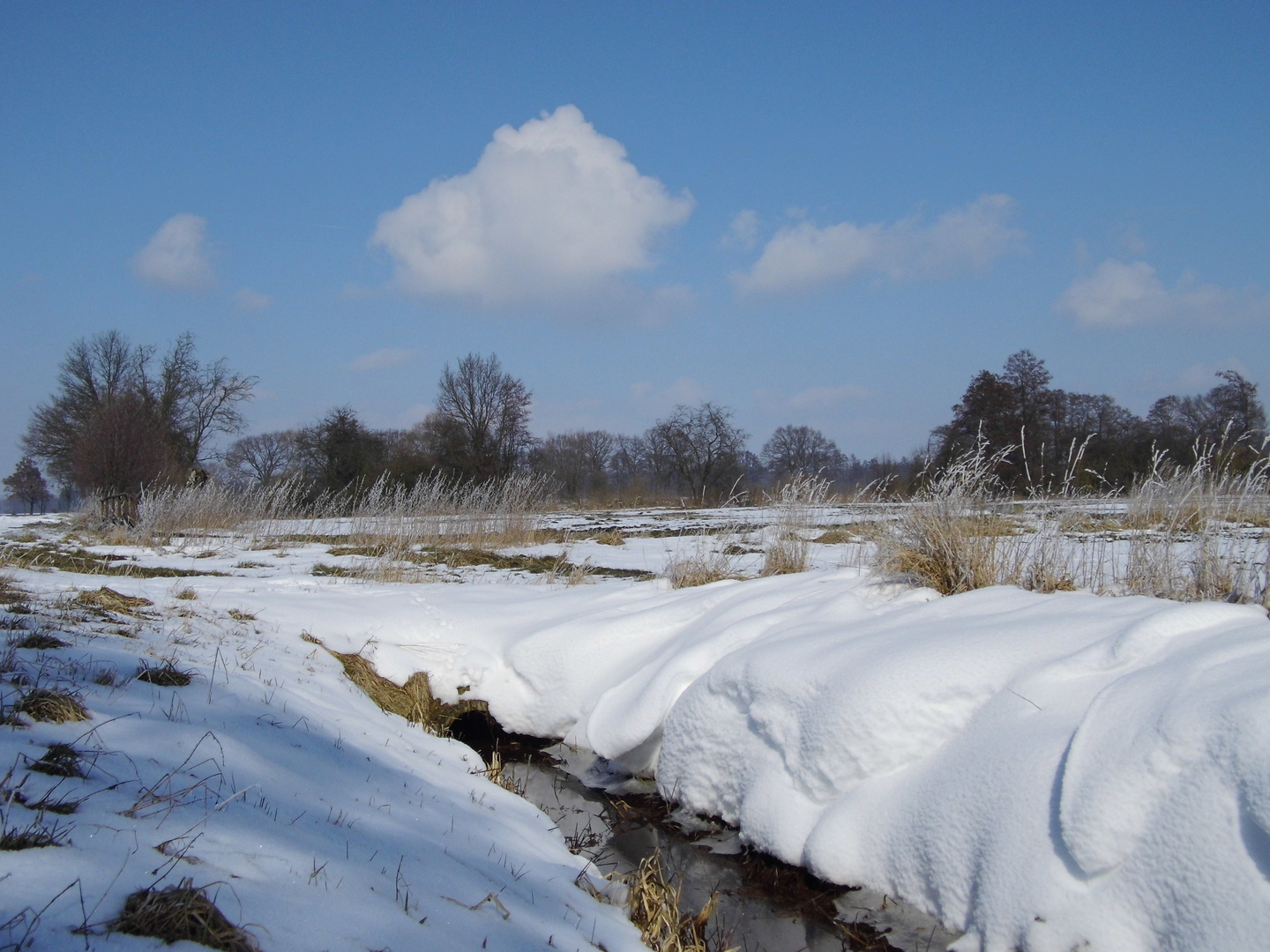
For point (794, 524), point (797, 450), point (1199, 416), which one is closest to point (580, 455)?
point (797, 450)

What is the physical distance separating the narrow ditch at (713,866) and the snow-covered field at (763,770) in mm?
83

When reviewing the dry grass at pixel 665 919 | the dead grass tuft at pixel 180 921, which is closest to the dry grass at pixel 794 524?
the dry grass at pixel 665 919

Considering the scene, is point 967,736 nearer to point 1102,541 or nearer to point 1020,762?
point 1020,762

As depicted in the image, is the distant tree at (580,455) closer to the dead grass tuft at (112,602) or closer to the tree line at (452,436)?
the tree line at (452,436)

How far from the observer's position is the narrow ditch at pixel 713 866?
2600mm

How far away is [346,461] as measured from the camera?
33.2 metres

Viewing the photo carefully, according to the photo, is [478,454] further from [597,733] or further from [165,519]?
[597,733]

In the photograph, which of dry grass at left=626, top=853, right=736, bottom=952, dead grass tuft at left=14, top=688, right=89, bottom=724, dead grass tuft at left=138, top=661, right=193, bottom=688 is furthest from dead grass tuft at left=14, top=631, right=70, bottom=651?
dry grass at left=626, top=853, right=736, bottom=952

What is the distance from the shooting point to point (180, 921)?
1.45 m

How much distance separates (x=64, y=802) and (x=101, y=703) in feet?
3.01

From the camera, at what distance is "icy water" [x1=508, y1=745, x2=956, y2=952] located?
2.59 metres

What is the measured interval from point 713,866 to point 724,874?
73 mm

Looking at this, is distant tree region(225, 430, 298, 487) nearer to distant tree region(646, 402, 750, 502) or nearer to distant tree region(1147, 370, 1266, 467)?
distant tree region(646, 402, 750, 502)

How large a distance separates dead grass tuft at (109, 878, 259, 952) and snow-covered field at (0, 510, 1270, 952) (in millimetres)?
47
